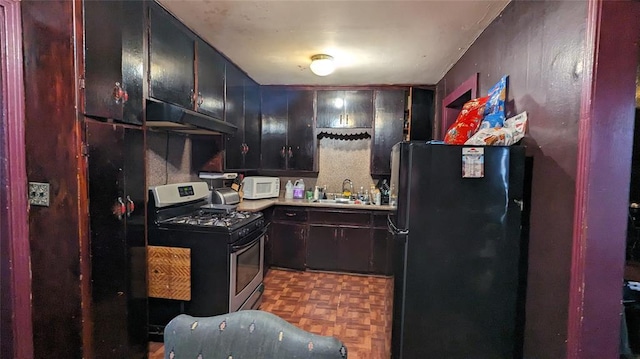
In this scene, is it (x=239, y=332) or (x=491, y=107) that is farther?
(x=491, y=107)

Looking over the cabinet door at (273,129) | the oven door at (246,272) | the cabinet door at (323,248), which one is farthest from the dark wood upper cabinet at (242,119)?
the cabinet door at (323,248)

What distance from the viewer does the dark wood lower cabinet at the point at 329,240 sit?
3.46m

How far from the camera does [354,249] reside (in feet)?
11.5

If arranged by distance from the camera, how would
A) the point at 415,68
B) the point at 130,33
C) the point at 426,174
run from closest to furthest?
the point at 426,174, the point at 130,33, the point at 415,68

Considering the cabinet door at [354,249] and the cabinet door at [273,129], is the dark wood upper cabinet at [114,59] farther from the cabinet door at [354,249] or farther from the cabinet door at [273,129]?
the cabinet door at [354,249]

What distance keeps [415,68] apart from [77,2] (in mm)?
2616

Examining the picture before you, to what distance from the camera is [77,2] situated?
1364mm

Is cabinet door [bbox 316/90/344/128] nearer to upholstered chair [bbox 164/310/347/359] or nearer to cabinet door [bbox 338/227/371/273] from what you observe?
cabinet door [bbox 338/227/371/273]

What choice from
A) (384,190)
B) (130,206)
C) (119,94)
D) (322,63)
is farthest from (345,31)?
(384,190)

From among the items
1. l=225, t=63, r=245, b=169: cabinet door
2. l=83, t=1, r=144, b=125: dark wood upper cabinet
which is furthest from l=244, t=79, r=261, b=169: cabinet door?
l=83, t=1, r=144, b=125: dark wood upper cabinet

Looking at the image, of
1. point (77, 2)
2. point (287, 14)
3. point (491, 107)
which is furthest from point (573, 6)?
point (77, 2)

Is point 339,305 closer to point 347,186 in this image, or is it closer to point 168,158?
point 347,186

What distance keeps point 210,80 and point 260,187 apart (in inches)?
55.8

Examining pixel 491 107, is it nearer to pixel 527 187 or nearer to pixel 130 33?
pixel 527 187
